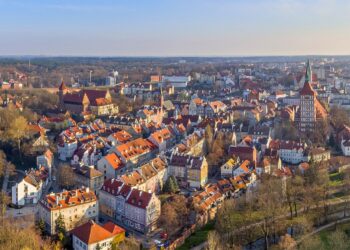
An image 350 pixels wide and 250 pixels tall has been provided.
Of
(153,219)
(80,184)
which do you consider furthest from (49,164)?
(153,219)

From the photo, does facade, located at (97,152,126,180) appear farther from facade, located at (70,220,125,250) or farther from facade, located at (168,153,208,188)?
facade, located at (70,220,125,250)

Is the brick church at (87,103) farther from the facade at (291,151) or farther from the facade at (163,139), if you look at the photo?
the facade at (291,151)

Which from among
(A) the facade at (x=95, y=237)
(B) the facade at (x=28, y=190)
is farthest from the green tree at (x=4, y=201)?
(A) the facade at (x=95, y=237)

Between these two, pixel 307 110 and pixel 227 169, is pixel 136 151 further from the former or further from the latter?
pixel 307 110

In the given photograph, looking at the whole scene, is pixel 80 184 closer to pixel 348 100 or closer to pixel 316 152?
pixel 316 152

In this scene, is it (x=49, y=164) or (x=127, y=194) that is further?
(x=49, y=164)

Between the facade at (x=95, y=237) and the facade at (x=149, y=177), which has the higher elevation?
the facade at (x=149, y=177)
